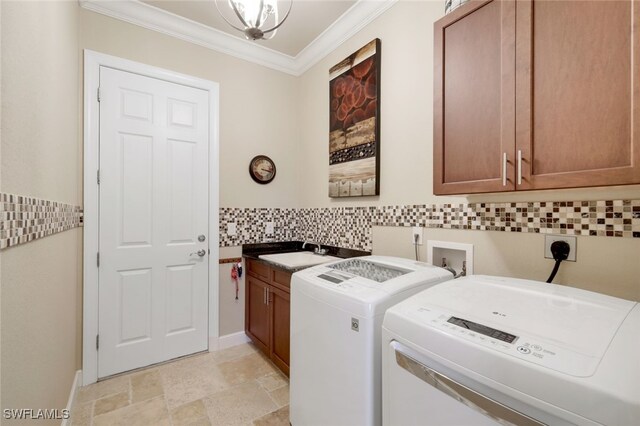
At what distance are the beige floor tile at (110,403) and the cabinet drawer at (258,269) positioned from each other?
3.81 feet

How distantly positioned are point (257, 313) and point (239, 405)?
0.72 metres

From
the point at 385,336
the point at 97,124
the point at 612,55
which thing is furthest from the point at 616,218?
the point at 97,124

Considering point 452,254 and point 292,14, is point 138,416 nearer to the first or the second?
point 452,254

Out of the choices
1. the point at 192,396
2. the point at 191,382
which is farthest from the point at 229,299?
the point at 192,396

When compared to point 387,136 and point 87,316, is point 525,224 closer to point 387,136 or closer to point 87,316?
point 387,136

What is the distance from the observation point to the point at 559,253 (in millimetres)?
1225

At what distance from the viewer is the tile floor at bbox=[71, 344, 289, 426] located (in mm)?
1695

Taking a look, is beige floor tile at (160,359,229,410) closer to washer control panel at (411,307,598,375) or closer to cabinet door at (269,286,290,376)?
cabinet door at (269,286,290,376)

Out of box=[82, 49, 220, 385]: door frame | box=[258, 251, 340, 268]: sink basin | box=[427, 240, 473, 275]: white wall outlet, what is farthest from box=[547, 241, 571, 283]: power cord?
box=[82, 49, 220, 385]: door frame

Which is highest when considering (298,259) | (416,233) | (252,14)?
(252,14)

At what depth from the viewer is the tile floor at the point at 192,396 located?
1695 millimetres

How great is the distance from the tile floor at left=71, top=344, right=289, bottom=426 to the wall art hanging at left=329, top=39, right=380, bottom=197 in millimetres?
1554

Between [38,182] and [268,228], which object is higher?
[38,182]

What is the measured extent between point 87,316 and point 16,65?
1806 millimetres
